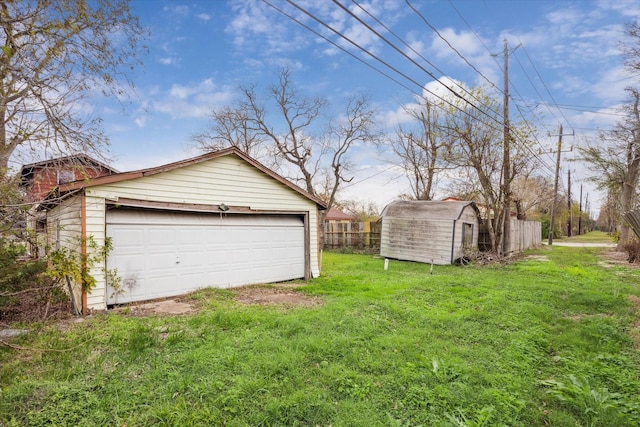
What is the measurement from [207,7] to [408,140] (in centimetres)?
1961

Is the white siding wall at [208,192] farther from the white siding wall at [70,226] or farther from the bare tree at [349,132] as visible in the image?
the bare tree at [349,132]

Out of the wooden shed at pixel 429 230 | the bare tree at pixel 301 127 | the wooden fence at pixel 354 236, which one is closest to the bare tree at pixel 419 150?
the bare tree at pixel 301 127

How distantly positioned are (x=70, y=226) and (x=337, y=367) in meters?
6.83

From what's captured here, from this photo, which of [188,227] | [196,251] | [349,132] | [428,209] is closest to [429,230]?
[428,209]

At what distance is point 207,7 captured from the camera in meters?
6.00

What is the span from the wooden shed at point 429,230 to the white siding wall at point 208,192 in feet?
19.8

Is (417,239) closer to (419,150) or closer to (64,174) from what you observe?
(419,150)

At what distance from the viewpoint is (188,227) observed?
8.06 metres

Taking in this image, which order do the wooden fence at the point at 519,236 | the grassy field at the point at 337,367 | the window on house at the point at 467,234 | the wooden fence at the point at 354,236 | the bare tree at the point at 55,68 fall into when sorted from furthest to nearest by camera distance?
1. the wooden fence at the point at 354,236
2. the wooden fence at the point at 519,236
3. the window on house at the point at 467,234
4. the bare tree at the point at 55,68
5. the grassy field at the point at 337,367

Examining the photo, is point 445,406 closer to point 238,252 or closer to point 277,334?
point 277,334

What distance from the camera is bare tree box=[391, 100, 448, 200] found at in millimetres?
22406

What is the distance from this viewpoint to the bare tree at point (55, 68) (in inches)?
157

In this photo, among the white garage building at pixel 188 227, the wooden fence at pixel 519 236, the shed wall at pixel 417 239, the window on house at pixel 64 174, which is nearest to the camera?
the window on house at pixel 64 174

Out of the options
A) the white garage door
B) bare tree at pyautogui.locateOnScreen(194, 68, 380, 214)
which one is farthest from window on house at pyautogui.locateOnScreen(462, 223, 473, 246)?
bare tree at pyautogui.locateOnScreen(194, 68, 380, 214)
